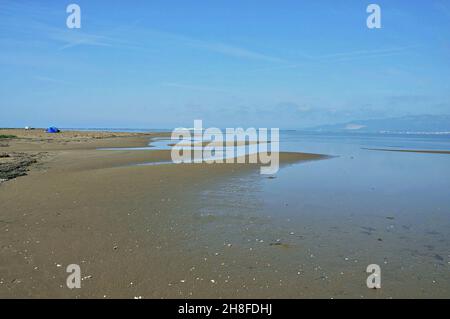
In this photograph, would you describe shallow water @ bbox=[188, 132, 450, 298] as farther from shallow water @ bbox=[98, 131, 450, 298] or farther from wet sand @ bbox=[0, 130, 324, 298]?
wet sand @ bbox=[0, 130, 324, 298]

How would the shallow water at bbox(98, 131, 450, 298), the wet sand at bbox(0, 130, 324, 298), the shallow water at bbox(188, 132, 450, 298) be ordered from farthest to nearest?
the shallow water at bbox(188, 132, 450, 298) < the shallow water at bbox(98, 131, 450, 298) < the wet sand at bbox(0, 130, 324, 298)

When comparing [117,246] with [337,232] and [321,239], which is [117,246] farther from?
[337,232]

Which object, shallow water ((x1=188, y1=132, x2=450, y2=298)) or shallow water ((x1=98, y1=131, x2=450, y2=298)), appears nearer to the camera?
shallow water ((x1=98, y1=131, x2=450, y2=298))

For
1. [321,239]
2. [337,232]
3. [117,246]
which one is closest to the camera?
[117,246]

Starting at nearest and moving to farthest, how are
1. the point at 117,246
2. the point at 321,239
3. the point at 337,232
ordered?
the point at 117,246 → the point at 321,239 → the point at 337,232

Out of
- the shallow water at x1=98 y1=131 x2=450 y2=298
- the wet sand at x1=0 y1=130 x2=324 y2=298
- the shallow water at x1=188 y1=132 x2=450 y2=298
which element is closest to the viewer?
the wet sand at x1=0 y1=130 x2=324 y2=298

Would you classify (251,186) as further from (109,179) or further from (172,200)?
(109,179)

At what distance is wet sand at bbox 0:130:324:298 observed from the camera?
18.0 ft

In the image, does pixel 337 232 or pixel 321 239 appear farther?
pixel 337 232

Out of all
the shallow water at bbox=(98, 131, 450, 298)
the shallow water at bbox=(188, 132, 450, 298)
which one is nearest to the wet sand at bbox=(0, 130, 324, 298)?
the shallow water at bbox=(98, 131, 450, 298)

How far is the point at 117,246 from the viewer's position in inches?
286

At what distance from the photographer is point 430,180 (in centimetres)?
1677

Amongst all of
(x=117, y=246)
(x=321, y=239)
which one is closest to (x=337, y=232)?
(x=321, y=239)
